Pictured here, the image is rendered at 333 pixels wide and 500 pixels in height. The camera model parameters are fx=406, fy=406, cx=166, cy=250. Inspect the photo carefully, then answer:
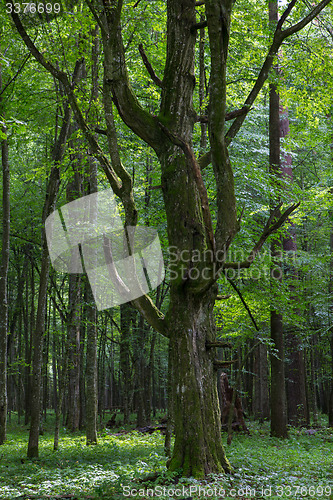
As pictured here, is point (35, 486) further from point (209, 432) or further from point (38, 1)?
point (38, 1)

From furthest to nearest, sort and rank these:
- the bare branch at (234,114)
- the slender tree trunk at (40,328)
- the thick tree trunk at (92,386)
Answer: the thick tree trunk at (92,386) < the slender tree trunk at (40,328) < the bare branch at (234,114)

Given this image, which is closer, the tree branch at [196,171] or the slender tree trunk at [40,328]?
the tree branch at [196,171]

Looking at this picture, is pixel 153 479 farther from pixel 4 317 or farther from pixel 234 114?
pixel 4 317

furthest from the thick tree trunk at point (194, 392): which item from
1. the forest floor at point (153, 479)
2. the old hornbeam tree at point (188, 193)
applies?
the forest floor at point (153, 479)

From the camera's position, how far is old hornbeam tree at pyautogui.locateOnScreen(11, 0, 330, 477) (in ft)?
15.0

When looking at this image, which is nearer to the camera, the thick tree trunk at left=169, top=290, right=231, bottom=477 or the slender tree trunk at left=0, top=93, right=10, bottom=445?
the thick tree trunk at left=169, top=290, right=231, bottom=477

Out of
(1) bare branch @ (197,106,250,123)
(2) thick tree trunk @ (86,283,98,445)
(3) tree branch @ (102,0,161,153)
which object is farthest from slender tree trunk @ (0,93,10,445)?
(1) bare branch @ (197,106,250,123)

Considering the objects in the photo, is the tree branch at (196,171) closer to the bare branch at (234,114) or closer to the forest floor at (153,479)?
the bare branch at (234,114)

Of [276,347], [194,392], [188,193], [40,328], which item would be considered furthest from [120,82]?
[276,347]

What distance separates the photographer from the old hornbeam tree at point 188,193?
180 inches

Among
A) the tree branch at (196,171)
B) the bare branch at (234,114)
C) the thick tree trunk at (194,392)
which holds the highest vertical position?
the bare branch at (234,114)

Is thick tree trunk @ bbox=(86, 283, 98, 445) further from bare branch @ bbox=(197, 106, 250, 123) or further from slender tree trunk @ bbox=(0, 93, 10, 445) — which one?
bare branch @ bbox=(197, 106, 250, 123)

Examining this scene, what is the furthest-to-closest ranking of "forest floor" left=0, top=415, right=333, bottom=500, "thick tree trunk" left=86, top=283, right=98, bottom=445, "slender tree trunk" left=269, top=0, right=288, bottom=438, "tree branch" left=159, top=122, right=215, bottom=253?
"slender tree trunk" left=269, top=0, right=288, bottom=438
"thick tree trunk" left=86, top=283, right=98, bottom=445
"tree branch" left=159, top=122, right=215, bottom=253
"forest floor" left=0, top=415, right=333, bottom=500

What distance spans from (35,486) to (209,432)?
2.35m
